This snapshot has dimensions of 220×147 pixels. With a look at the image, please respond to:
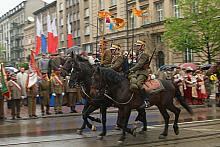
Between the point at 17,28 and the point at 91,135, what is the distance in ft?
357

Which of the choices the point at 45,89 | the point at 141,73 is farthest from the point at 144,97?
the point at 45,89

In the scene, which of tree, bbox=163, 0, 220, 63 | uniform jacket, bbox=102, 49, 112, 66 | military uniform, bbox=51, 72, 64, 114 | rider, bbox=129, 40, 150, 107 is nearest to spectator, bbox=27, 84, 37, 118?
military uniform, bbox=51, 72, 64, 114

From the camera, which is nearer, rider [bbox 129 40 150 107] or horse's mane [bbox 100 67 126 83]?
horse's mane [bbox 100 67 126 83]

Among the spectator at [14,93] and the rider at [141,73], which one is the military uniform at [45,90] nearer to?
the spectator at [14,93]

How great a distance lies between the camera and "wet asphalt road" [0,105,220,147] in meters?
12.0

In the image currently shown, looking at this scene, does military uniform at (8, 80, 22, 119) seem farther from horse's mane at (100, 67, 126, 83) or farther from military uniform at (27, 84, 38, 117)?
horse's mane at (100, 67, 126, 83)

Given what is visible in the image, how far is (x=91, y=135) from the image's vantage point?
539 inches

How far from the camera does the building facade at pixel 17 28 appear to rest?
114 meters

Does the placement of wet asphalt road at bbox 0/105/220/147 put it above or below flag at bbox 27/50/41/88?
below

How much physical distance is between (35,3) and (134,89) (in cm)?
10565

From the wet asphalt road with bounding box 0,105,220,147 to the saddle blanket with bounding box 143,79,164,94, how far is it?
140cm

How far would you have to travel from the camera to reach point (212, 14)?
123 feet

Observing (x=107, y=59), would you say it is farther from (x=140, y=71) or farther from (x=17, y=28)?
(x=17, y=28)

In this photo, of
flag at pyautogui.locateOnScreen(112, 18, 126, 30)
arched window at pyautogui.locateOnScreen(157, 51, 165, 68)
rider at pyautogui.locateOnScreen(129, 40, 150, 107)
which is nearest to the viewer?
rider at pyautogui.locateOnScreen(129, 40, 150, 107)
